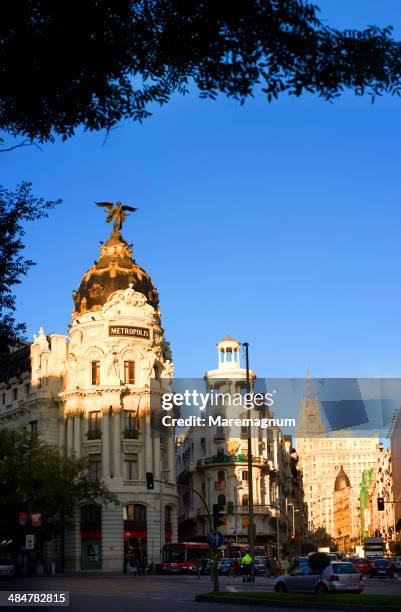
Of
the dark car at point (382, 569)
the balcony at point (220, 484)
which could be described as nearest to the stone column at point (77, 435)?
the balcony at point (220, 484)

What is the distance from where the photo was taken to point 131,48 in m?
10.6

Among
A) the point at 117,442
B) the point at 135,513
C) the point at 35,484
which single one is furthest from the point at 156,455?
the point at 35,484

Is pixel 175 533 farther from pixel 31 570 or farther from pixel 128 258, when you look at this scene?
pixel 128 258

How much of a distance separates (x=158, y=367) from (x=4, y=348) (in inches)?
2918

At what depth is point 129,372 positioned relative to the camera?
89688 millimetres

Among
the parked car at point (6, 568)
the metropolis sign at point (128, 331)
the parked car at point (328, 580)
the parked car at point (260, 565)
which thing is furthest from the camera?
the metropolis sign at point (128, 331)

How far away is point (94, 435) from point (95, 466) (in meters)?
2.77

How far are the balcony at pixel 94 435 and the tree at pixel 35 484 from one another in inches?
299

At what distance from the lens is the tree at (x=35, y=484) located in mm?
72500

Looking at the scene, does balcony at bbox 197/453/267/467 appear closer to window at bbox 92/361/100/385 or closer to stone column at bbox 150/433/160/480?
stone column at bbox 150/433/160/480

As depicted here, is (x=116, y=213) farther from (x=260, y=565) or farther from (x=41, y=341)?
(x=260, y=565)

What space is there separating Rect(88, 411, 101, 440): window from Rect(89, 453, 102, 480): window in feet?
5.59

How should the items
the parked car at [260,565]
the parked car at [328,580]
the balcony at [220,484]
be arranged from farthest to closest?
the balcony at [220,484]
the parked car at [260,565]
the parked car at [328,580]

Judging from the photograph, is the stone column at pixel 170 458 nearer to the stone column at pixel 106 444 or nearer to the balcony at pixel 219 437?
the stone column at pixel 106 444
